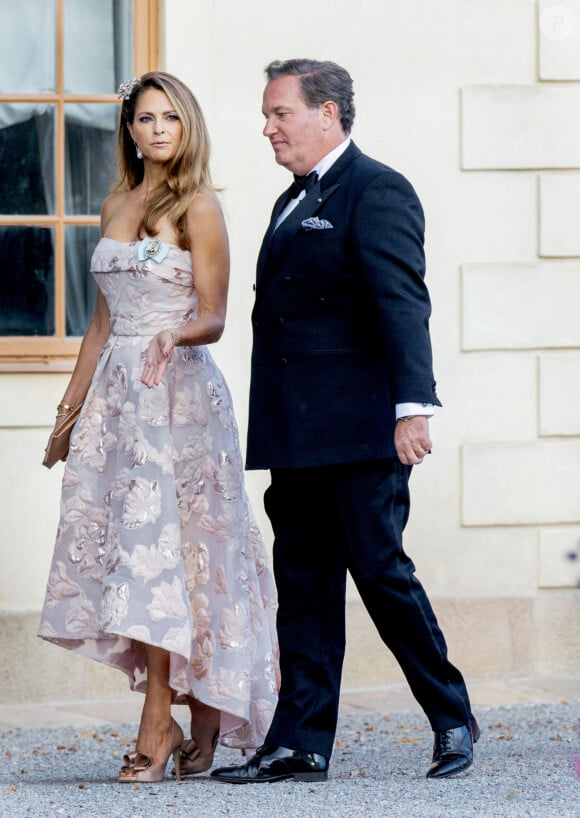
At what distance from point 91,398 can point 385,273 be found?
0.98 m

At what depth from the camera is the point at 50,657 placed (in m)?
6.16

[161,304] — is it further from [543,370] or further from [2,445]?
[543,370]

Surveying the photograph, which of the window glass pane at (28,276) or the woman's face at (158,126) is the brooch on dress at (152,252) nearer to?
the woman's face at (158,126)

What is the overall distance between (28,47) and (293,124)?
7.56 ft

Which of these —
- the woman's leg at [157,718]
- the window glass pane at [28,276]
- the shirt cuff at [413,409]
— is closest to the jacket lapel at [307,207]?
the shirt cuff at [413,409]

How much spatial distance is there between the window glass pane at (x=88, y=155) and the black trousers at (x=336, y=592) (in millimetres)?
2240

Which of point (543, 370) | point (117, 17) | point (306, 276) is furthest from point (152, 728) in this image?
point (117, 17)

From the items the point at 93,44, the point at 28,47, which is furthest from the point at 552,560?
the point at 28,47

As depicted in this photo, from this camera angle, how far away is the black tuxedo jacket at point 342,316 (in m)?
4.21

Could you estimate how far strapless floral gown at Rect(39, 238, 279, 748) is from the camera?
451cm

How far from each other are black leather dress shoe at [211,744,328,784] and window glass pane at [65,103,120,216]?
2707mm

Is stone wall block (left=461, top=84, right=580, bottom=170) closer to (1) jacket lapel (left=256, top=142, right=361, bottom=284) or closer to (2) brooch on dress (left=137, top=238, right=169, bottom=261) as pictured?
(1) jacket lapel (left=256, top=142, right=361, bottom=284)

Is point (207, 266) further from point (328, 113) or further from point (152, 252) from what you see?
point (328, 113)

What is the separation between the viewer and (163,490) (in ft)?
14.8
